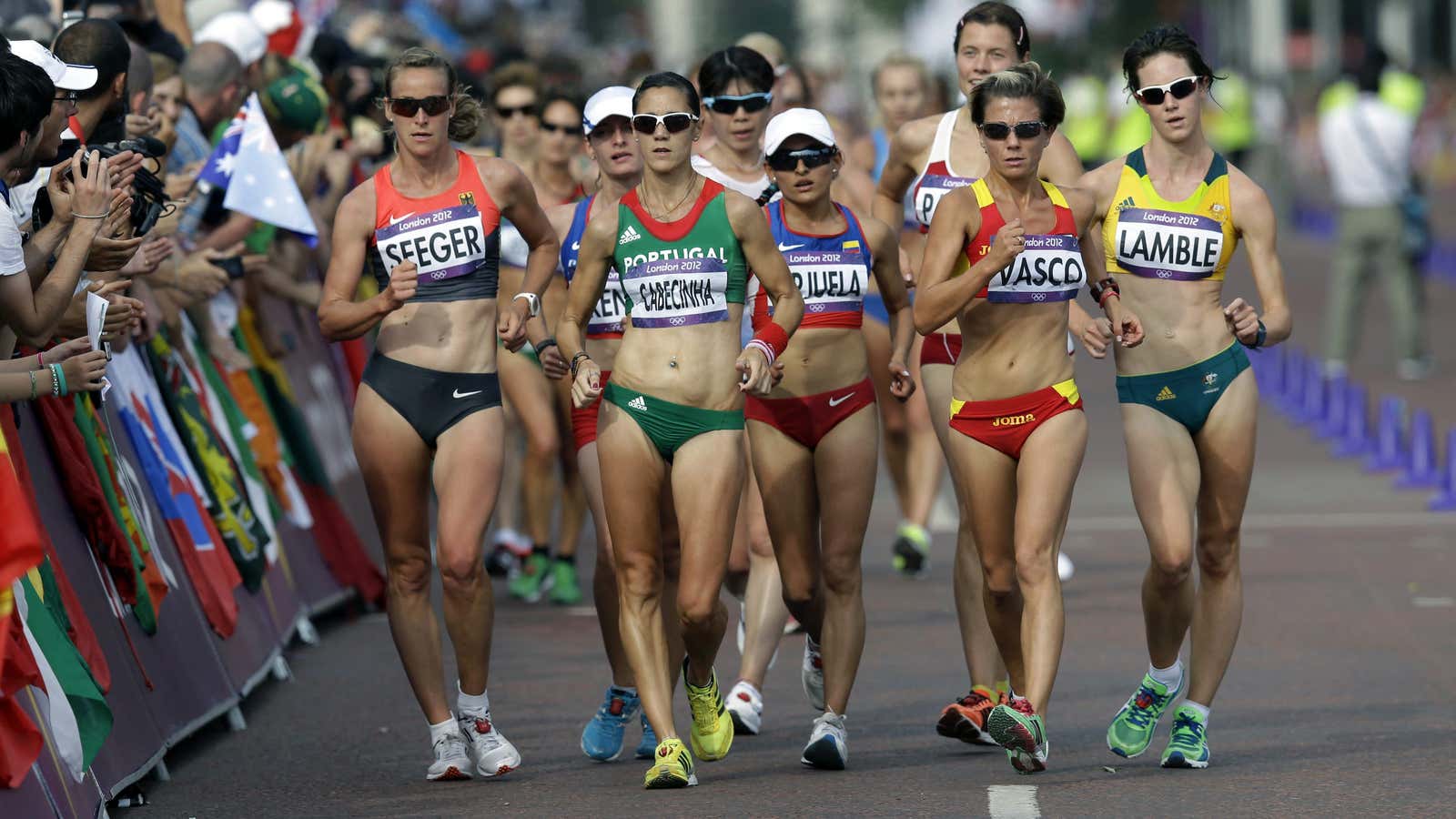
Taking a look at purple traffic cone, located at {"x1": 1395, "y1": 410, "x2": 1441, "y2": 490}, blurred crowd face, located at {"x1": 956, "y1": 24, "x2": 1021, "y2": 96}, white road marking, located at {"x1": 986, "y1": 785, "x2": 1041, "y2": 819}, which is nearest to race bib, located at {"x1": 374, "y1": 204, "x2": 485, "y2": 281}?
blurred crowd face, located at {"x1": 956, "y1": 24, "x2": 1021, "y2": 96}

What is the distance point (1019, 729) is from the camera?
26.0 ft

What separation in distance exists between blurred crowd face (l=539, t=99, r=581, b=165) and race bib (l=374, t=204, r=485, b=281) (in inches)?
134

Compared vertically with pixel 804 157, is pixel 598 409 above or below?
below

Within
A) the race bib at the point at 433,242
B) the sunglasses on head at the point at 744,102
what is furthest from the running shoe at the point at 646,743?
the sunglasses on head at the point at 744,102

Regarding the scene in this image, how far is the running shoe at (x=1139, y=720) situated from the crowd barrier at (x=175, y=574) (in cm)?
308

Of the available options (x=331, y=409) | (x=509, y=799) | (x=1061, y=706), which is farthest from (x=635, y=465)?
(x=331, y=409)

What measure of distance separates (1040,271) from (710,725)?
5.88 feet

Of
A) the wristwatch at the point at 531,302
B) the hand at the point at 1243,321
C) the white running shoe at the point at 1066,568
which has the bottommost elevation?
the white running shoe at the point at 1066,568

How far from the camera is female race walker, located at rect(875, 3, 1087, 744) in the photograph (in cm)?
891

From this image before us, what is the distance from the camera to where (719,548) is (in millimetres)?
8297

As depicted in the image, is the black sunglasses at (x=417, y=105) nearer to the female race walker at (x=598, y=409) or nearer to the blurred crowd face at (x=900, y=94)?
the female race walker at (x=598, y=409)

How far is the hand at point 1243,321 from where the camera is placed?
831 centimetres

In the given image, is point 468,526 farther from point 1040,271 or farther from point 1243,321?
point 1243,321

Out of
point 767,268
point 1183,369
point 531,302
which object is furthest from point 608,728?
point 1183,369
